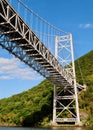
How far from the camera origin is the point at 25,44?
44812 mm

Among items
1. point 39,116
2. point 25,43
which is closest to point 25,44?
point 25,43

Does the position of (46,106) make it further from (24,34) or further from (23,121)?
(24,34)

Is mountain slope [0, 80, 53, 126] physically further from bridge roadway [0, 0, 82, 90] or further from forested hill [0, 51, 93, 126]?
bridge roadway [0, 0, 82, 90]

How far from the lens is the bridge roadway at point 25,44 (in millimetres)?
37016

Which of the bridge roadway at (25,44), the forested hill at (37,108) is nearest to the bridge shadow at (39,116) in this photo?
the forested hill at (37,108)

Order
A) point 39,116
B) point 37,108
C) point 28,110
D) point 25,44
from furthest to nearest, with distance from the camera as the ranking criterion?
point 28,110, point 37,108, point 39,116, point 25,44

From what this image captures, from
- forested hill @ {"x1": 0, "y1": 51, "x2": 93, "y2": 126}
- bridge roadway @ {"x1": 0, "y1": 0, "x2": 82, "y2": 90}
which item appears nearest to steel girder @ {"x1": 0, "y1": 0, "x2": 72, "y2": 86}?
bridge roadway @ {"x1": 0, "y1": 0, "x2": 82, "y2": 90}

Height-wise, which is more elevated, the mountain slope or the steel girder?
the steel girder

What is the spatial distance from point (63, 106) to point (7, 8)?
41893mm

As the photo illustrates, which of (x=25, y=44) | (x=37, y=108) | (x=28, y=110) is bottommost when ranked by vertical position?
(x=28, y=110)

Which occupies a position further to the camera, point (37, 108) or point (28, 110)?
point (28, 110)

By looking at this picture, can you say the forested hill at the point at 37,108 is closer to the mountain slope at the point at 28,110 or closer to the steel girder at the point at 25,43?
the mountain slope at the point at 28,110

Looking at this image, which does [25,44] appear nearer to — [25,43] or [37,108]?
[25,43]

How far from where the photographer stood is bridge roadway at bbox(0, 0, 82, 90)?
37016mm
